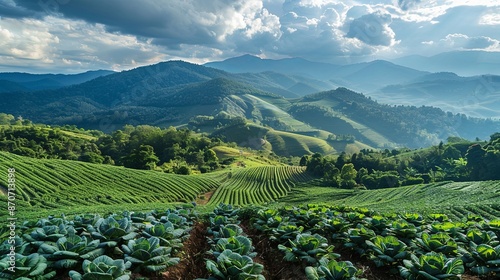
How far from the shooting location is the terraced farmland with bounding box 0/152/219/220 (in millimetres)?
44250

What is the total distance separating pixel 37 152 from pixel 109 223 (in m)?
111

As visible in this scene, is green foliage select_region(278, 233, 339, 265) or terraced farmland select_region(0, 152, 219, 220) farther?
→ terraced farmland select_region(0, 152, 219, 220)

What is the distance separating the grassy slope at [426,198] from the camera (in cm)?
2501

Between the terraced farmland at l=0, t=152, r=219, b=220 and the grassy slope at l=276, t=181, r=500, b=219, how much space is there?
24.5 metres

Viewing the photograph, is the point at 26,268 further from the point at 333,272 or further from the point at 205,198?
the point at 205,198

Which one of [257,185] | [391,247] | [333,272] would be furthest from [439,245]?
[257,185]

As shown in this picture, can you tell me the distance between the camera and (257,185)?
9362cm

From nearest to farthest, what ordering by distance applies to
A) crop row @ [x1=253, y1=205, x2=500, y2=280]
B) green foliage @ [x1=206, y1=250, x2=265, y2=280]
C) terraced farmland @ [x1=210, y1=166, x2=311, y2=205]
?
green foliage @ [x1=206, y1=250, x2=265, y2=280] → crop row @ [x1=253, y1=205, x2=500, y2=280] → terraced farmland @ [x1=210, y1=166, x2=311, y2=205]

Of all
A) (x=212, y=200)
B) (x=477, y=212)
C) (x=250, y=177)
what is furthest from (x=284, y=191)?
(x=477, y=212)

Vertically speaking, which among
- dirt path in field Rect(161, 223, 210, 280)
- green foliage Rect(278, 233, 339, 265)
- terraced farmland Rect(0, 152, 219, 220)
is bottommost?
terraced farmland Rect(0, 152, 219, 220)

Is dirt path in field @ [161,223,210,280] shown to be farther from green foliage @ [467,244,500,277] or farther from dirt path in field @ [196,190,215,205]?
dirt path in field @ [196,190,215,205]

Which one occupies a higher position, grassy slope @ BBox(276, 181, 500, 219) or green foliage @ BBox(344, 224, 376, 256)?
green foliage @ BBox(344, 224, 376, 256)

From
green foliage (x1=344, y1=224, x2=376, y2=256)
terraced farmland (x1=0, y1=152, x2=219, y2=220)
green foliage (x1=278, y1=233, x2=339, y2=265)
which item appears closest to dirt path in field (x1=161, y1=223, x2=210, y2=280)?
green foliage (x1=278, y1=233, x2=339, y2=265)

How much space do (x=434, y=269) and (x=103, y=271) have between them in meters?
7.56
